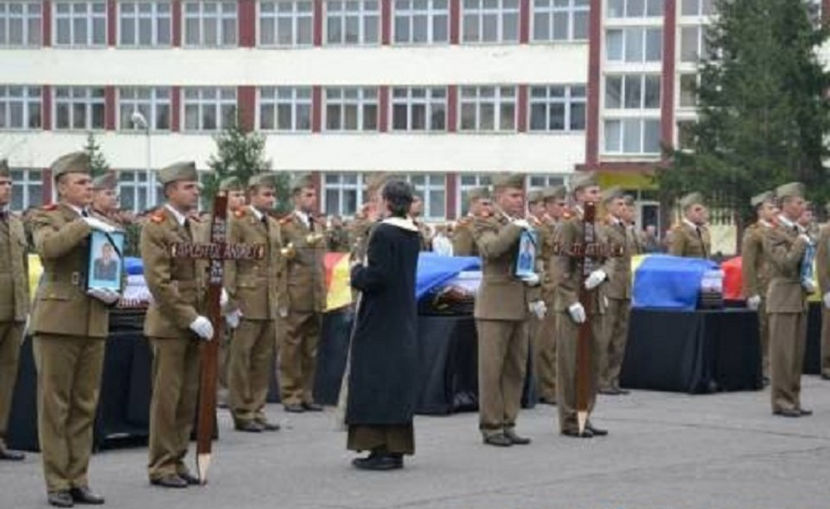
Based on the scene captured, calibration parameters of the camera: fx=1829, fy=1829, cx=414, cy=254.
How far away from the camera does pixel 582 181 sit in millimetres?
15867

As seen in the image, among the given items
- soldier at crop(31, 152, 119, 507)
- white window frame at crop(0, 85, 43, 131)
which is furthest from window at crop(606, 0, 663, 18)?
soldier at crop(31, 152, 119, 507)

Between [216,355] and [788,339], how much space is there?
7051 mm

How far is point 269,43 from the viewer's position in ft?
219

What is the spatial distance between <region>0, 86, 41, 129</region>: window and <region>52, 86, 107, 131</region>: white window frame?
0.69 m

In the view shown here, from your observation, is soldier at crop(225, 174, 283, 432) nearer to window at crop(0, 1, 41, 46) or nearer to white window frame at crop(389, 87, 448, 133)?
white window frame at crop(389, 87, 448, 133)

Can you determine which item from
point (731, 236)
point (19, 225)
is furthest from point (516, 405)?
point (731, 236)

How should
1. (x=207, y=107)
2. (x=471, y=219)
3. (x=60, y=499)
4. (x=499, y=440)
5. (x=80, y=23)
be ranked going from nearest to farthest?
1. (x=60, y=499)
2. (x=499, y=440)
3. (x=471, y=219)
4. (x=207, y=107)
5. (x=80, y=23)

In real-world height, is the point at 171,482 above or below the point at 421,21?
below

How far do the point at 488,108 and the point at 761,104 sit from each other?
12.9 m

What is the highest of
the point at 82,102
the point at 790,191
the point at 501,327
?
the point at 82,102

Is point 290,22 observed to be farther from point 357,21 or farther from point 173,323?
point 173,323

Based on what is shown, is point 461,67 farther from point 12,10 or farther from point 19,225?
point 19,225

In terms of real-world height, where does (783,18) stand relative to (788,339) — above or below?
above

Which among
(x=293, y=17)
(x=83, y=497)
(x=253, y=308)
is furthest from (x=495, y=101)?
(x=83, y=497)
